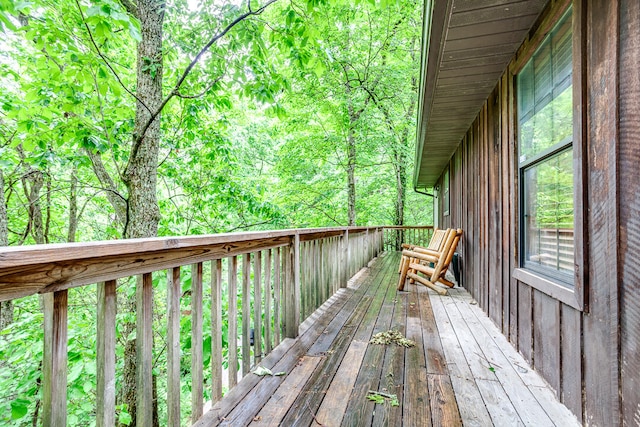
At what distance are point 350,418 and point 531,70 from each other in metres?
2.50

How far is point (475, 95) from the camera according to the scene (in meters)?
3.10

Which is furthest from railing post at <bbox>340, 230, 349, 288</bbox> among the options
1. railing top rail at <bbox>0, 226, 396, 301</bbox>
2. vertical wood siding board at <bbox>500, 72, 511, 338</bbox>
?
railing top rail at <bbox>0, 226, 396, 301</bbox>

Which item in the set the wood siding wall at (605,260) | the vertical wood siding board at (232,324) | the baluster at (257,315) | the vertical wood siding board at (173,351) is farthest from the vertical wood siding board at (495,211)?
the vertical wood siding board at (173,351)

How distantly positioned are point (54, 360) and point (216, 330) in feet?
2.80

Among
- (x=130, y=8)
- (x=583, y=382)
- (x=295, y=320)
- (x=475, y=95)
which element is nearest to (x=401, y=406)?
(x=583, y=382)

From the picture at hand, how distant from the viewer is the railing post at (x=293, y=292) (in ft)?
8.32

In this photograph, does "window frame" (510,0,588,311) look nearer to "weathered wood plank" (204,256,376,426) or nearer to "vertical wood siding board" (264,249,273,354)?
"weathered wood plank" (204,256,376,426)

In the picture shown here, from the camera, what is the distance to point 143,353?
1187mm

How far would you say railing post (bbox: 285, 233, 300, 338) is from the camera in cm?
254

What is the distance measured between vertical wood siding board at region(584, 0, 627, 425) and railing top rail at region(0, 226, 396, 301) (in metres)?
1.73

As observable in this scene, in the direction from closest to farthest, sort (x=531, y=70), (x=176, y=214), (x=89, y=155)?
(x=531, y=70)
(x=89, y=155)
(x=176, y=214)

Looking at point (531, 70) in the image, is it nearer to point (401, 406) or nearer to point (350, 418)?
point (401, 406)

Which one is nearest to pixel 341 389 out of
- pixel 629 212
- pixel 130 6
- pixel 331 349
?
pixel 331 349

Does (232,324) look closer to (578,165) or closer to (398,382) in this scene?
(398,382)
